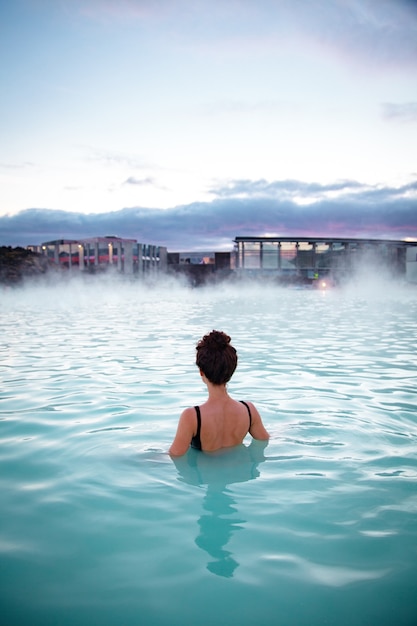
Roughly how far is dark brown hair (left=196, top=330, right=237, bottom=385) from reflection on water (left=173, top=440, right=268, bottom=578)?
0.70 meters

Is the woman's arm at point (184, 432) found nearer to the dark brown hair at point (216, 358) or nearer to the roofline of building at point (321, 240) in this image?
the dark brown hair at point (216, 358)

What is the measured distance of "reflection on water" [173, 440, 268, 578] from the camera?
2.57 metres

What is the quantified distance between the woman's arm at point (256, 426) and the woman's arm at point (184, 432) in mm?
504

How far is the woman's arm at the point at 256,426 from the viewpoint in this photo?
3.73m

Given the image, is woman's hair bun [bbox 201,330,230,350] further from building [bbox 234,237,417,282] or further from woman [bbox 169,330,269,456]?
building [bbox 234,237,417,282]

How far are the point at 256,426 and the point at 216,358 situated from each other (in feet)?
2.63

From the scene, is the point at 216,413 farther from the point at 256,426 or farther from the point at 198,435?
the point at 256,426

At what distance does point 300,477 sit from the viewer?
138 inches

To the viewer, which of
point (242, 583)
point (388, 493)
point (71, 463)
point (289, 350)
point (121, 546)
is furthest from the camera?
point (289, 350)

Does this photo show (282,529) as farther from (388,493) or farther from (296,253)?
(296,253)

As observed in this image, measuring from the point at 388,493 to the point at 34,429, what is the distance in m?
3.21

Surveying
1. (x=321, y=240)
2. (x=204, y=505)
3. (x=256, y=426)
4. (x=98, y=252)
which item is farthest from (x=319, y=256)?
(x=204, y=505)

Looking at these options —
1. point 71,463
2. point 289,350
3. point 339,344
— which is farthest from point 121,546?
point 339,344

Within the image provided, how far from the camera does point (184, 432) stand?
136 inches
